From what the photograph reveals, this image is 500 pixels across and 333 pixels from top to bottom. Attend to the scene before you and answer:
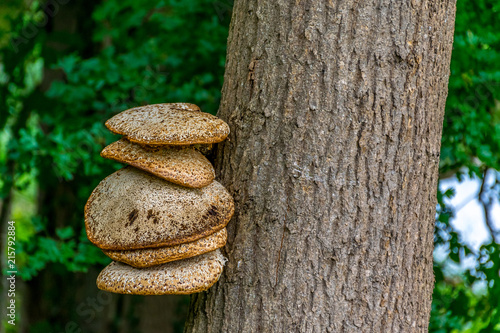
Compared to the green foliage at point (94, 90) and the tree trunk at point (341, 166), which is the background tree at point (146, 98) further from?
the tree trunk at point (341, 166)

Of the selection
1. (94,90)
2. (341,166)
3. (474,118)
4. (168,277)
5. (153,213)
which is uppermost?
(474,118)

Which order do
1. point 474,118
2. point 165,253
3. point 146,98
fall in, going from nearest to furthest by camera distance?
A: point 165,253, point 474,118, point 146,98

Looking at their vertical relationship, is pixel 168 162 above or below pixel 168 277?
above

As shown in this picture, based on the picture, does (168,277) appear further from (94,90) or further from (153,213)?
(94,90)

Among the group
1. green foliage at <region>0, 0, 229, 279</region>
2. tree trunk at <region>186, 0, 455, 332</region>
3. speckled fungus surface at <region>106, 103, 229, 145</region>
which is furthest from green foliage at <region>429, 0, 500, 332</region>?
speckled fungus surface at <region>106, 103, 229, 145</region>

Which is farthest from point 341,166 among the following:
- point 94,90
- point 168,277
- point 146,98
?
point 94,90

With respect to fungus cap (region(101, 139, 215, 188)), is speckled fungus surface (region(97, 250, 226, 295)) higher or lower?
lower

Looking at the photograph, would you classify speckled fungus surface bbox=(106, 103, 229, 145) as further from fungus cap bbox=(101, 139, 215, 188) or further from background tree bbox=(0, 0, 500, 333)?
background tree bbox=(0, 0, 500, 333)
